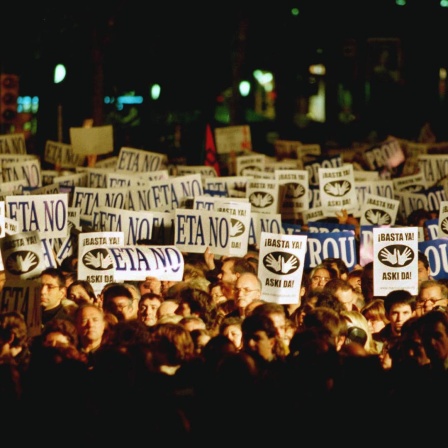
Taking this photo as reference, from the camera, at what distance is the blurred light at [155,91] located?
37441 millimetres

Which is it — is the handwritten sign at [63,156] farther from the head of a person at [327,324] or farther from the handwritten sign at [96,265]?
the head of a person at [327,324]

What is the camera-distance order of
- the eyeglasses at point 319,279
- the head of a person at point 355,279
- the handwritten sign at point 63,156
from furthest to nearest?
the handwritten sign at point 63,156
the head of a person at point 355,279
the eyeglasses at point 319,279

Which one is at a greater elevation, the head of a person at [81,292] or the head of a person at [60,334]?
the head of a person at [81,292]

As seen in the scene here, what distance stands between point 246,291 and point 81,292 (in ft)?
4.51

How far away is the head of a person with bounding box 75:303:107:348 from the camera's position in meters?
10.0

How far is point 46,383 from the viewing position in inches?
321

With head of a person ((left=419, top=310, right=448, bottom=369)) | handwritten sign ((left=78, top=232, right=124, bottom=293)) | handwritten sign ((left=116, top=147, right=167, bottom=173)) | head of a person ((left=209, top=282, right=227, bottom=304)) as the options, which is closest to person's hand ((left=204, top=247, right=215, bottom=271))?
handwritten sign ((left=78, top=232, right=124, bottom=293))

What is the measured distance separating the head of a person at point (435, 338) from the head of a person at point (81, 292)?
328 cm

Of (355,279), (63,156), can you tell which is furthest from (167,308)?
(63,156)

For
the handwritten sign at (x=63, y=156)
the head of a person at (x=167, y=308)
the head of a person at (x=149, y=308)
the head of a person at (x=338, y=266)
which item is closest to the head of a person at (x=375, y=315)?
the head of a person at (x=338, y=266)

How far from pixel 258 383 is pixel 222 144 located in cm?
1520

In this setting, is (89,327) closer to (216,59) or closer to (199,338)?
(199,338)

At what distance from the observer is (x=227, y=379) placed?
802 centimetres

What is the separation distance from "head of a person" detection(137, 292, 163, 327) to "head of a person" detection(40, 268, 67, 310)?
2.95ft
